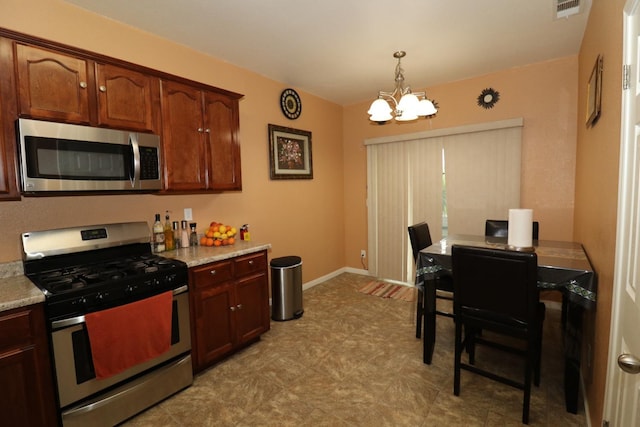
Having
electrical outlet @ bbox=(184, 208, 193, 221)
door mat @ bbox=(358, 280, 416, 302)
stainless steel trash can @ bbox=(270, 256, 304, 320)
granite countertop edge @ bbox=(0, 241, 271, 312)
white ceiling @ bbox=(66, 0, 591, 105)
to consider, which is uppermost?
white ceiling @ bbox=(66, 0, 591, 105)

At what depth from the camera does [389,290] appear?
13.4 ft

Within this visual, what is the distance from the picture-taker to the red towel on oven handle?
5.58ft

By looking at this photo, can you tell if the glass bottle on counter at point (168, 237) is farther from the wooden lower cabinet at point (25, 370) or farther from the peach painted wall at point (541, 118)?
the peach painted wall at point (541, 118)

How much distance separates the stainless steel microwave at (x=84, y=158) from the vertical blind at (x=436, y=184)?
3027 mm

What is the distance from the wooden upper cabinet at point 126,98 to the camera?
199 centimetres

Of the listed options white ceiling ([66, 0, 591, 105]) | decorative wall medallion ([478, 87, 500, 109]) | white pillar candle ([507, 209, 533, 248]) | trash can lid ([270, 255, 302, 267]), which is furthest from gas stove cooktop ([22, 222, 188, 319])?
decorative wall medallion ([478, 87, 500, 109])

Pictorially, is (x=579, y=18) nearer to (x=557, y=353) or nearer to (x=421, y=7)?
(x=421, y=7)

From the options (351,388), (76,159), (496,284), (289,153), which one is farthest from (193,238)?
(496,284)

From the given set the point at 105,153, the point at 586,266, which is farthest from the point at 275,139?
the point at 586,266

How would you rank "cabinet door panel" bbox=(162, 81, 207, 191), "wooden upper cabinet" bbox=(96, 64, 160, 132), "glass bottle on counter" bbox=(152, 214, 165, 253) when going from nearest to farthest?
"wooden upper cabinet" bbox=(96, 64, 160, 132), "cabinet door panel" bbox=(162, 81, 207, 191), "glass bottle on counter" bbox=(152, 214, 165, 253)

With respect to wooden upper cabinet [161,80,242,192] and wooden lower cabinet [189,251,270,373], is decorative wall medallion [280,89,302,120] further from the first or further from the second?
wooden lower cabinet [189,251,270,373]

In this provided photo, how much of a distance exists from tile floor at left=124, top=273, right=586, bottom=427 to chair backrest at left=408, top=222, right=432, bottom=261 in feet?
2.66

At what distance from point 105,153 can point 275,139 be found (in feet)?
6.31

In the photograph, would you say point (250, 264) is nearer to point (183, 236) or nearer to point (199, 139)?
point (183, 236)
